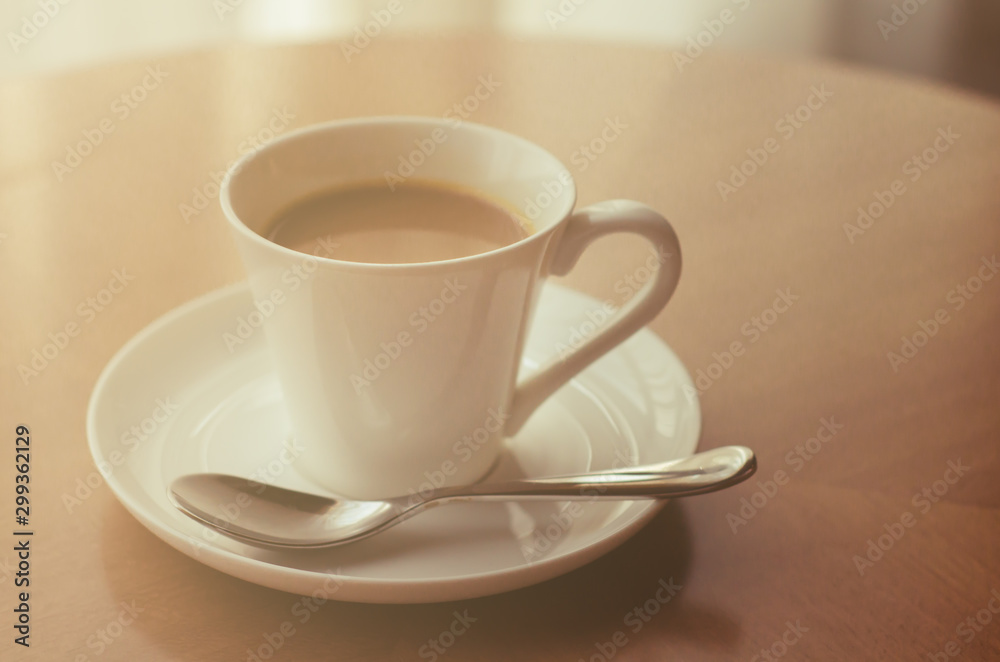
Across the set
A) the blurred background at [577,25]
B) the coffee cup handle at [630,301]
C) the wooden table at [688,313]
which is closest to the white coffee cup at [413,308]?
the coffee cup handle at [630,301]

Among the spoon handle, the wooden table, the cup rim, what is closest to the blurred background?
the wooden table

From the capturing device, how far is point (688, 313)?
3.19 feet

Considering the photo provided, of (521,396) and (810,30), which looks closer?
(521,396)

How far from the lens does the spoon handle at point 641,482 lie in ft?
2.21

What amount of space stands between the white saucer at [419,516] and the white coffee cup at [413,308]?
2.1 inches

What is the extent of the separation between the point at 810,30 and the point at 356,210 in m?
3.09

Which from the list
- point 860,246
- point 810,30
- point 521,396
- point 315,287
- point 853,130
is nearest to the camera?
point 315,287

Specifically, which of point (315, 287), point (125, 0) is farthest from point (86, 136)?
point (125, 0)

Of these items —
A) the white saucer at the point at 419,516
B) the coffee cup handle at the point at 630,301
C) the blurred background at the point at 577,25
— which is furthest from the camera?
the blurred background at the point at 577,25

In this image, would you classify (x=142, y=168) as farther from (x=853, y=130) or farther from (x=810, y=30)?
(x=810, y=30)

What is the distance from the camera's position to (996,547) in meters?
0.72

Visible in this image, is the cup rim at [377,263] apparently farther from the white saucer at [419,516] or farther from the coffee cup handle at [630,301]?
the white saucer at [419,516]

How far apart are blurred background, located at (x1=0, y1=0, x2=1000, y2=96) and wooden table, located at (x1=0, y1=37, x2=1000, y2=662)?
1330 millimetres

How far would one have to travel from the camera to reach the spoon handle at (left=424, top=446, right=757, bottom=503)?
67cm
